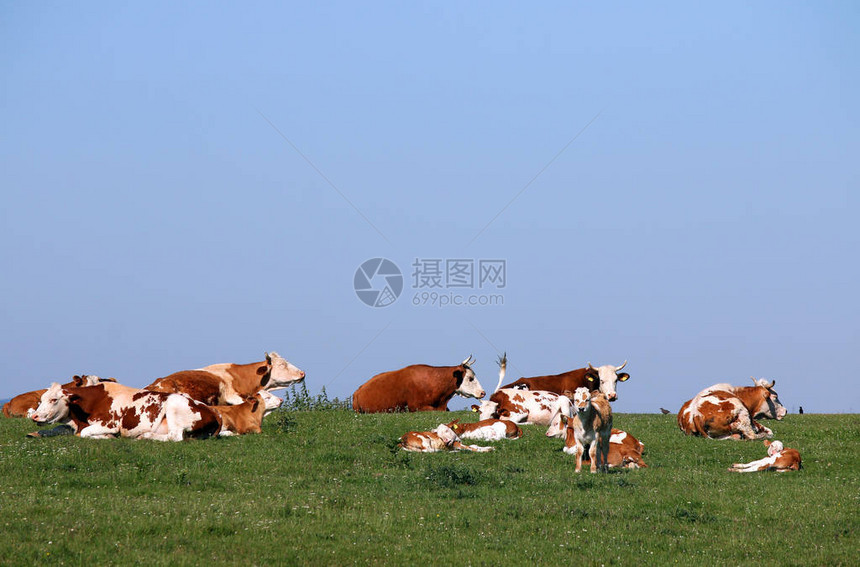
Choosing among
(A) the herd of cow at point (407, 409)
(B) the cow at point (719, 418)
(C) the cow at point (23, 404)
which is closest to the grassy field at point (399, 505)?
(A) the herd of cow at point (407, 409)

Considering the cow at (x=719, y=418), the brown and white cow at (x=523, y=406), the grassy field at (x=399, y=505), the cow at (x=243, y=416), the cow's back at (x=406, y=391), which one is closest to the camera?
the grassy field at (x=399, y=505)

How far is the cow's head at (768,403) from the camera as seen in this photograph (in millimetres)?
25391

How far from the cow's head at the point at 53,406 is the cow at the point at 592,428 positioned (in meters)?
12.3

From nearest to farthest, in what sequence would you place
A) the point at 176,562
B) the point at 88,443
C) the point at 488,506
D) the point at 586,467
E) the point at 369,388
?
the point at 176,562 < the point at 488,506 < the point at 586,467 < the point at 88,443 < the point at 369,388

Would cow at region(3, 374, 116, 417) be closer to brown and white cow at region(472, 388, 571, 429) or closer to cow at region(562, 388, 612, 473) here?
brown and white cow at region(472, 388, 571, 429)

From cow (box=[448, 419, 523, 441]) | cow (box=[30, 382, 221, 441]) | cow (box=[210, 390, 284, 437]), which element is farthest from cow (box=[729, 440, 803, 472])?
cow (box=[30, 382, 221, 441])

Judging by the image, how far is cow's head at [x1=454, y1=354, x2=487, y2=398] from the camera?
31875 millimetres

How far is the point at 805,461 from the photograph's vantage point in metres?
17.8

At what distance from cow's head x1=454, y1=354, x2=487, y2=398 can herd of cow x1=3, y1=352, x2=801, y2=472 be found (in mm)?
2985

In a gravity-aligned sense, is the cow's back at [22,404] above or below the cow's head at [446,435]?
above

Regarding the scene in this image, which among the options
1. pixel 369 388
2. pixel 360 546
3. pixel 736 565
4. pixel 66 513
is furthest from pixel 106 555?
pixel 369 388

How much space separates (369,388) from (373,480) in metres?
16.0

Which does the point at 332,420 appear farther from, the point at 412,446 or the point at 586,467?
the point at 586,467

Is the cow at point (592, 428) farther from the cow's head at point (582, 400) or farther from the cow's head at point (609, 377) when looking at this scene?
the cow's head at point (609, 377)
